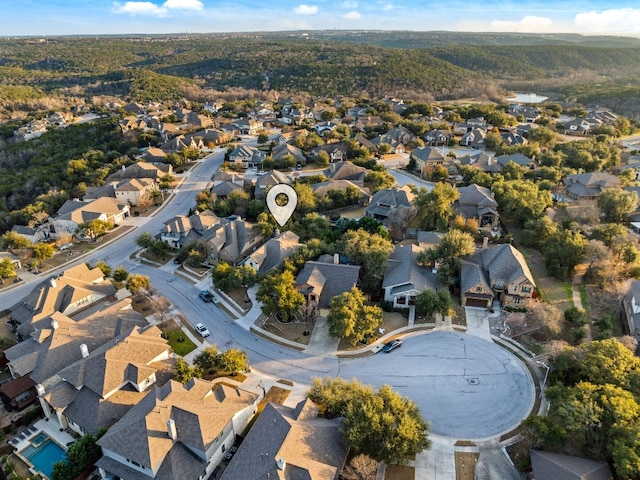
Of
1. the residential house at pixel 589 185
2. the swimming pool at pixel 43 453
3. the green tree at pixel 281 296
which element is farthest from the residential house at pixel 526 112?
the swimming pool at pixel 43 453

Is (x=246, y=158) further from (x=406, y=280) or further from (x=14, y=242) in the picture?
(x=406, y=280)

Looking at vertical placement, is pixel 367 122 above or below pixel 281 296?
above

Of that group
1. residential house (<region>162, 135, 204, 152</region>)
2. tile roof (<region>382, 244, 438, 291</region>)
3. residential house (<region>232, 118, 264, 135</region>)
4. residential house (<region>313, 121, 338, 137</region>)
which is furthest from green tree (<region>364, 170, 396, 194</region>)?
residential house (<region>232, 118, 264, 135</region>)

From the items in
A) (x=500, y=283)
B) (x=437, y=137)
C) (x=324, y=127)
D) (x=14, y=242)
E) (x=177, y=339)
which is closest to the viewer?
(x=177, y=339)

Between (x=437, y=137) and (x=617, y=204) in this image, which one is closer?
(x=617, y=204)

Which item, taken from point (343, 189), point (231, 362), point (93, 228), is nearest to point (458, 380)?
point (231, 362)

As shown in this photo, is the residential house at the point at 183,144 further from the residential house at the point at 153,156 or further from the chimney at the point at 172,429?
the chimney at the point at 172,429
